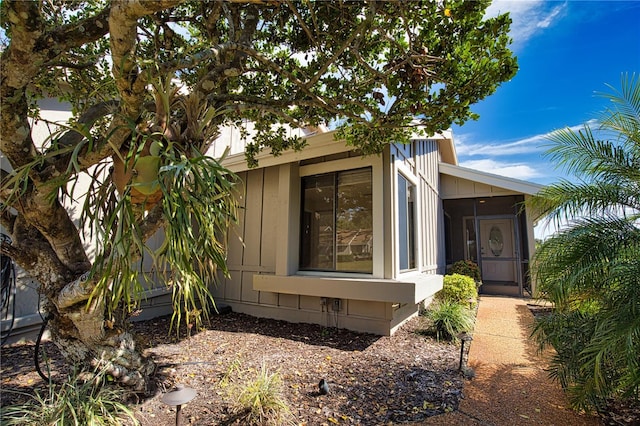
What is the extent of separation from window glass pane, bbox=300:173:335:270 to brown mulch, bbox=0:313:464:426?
1.29 m

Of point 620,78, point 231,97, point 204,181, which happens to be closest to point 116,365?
point 204,181

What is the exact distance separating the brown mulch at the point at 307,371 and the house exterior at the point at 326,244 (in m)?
0.53

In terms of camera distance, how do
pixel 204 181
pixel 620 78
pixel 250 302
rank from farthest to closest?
pixel 250 302 < pixel 620 78 < pixel 204 181

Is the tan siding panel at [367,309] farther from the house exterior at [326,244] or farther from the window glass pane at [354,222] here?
the window glass pane at [354,222]

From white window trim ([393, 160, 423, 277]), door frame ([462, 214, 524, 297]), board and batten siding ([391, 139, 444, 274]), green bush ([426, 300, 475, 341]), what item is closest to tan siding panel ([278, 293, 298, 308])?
white window trim ([393, 160, 423, 277])

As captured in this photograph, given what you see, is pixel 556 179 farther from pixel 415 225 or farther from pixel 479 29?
pixel 415 225

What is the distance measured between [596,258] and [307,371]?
10.9ft

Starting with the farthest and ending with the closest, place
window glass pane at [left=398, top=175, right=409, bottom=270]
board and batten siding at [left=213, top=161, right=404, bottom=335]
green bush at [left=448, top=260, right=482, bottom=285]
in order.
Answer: green bush at [left=448, top=260, right=482, bottom=285]
window glass pane at [left=398, top=175, right=409, bottom=270]
board and batten siding at [left=213, top=161, right=404, bottom=335]

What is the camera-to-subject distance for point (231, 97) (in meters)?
3.78

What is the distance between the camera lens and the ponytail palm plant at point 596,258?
8.68 feet

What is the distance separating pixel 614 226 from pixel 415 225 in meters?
4.02

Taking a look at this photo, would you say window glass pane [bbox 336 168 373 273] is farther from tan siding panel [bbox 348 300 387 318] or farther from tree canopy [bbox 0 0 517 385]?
tree canopy [bbox 0 0 517 385]

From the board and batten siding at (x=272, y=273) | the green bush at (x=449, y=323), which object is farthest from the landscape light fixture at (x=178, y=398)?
the green bush at (x=449, y=323)

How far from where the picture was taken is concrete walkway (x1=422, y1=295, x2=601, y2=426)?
296cm
